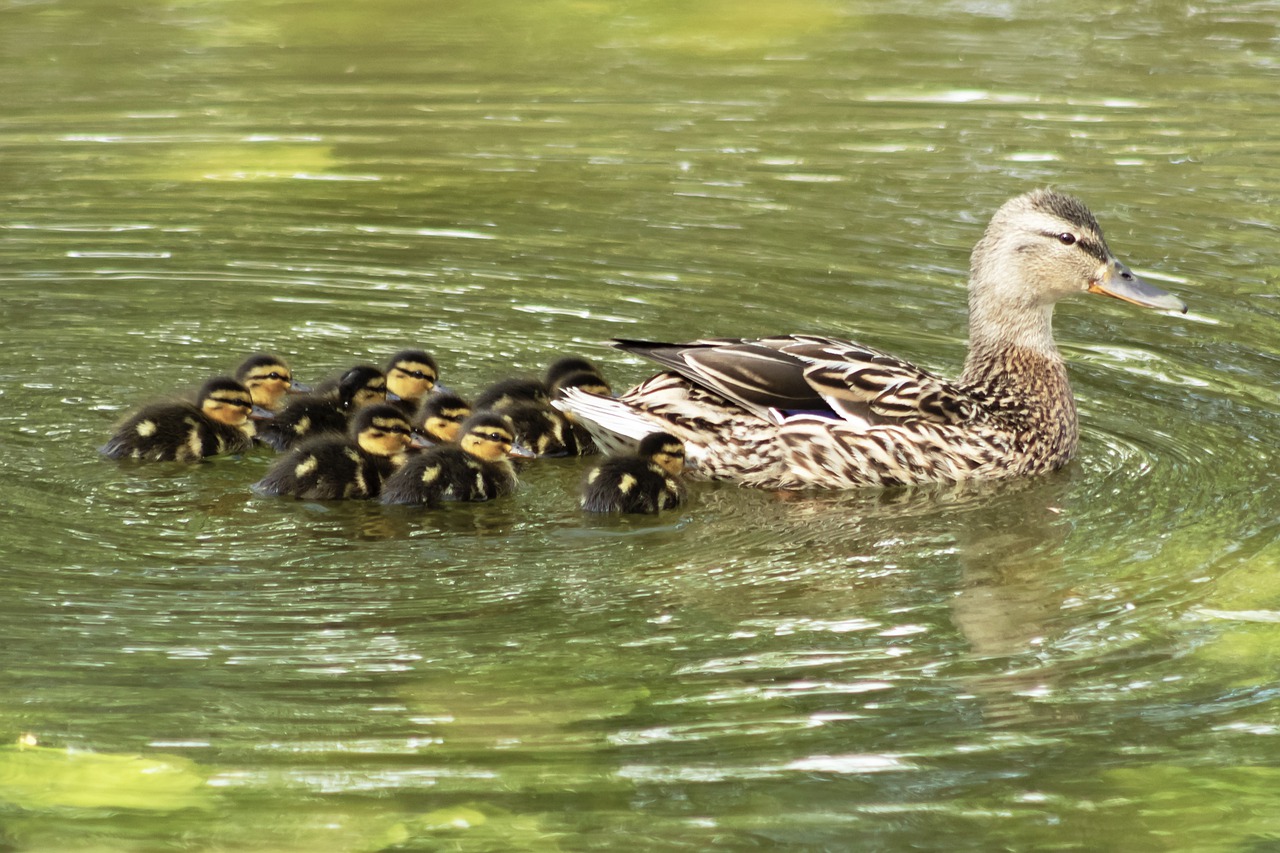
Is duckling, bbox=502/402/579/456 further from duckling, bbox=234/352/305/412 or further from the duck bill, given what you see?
the duck bill

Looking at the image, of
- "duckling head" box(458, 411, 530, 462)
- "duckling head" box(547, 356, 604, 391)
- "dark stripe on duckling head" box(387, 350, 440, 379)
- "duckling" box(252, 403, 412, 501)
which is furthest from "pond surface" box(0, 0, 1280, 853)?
"dark stripe on duckling head" box(387, 350, 440, 379)

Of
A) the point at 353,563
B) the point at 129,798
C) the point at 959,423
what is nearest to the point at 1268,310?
the point at 959,423

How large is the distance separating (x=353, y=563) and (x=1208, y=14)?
8840 mm

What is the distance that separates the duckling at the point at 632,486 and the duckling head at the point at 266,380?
122 cm

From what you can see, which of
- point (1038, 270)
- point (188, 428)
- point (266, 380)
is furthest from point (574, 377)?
point (1038, 270)

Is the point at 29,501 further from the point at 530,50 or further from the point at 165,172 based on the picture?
the point at 530,50

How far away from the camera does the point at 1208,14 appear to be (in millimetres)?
11906

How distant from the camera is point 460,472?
5.26 metres

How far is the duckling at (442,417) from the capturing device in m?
5.79

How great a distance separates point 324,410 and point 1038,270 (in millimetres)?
2286

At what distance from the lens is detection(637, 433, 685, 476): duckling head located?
5438 millimetres

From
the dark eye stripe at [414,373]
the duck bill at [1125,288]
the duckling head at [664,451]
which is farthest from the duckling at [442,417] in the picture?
the duck bill at [1125,288]

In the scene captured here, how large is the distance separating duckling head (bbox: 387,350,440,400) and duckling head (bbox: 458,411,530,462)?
609 mm

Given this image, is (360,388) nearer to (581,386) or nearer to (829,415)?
(581,386)
